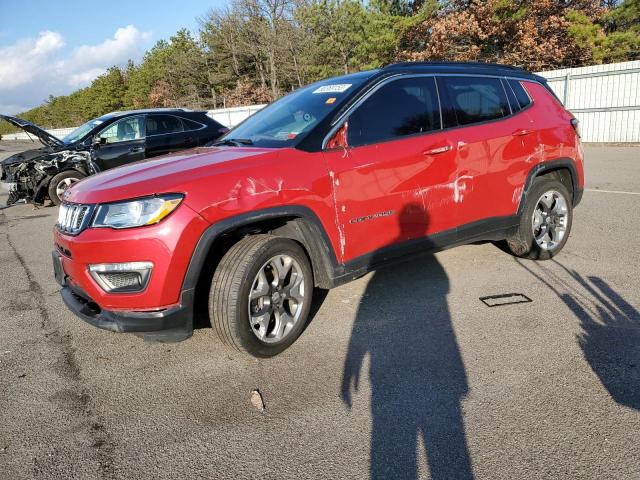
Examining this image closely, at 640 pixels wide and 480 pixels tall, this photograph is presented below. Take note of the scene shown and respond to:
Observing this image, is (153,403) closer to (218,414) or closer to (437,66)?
(218,414)

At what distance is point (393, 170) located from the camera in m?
→ 3.52

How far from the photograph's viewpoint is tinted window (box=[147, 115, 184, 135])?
943 cm

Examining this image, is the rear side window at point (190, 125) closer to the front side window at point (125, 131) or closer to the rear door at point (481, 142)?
the front side window at point (125, 131)

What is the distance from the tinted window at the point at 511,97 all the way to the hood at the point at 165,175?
2540 mm

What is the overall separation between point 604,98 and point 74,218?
59.9 feet

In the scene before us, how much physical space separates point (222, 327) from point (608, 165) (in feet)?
38.4

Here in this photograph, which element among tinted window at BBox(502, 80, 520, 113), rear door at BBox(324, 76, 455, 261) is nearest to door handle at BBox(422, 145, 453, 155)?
rear door at BBox(324, 76, 455, 261)

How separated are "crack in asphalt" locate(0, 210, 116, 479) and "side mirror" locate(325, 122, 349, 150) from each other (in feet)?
7.03

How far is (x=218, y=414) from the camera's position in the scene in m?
2.60

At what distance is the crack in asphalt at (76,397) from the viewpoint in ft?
7.52

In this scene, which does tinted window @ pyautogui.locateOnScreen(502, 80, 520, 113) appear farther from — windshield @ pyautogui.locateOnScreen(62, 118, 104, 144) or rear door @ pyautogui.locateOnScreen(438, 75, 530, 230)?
windshield @ pyautogui.locateOnScreen(62, 118, 104, 144)

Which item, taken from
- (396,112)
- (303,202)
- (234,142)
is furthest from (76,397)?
(396,112)

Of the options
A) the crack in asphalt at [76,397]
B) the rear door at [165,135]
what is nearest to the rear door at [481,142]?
the crack in asphalt at [76,397]

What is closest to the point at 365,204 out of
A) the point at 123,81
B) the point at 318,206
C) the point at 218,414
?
the point at 318,206
